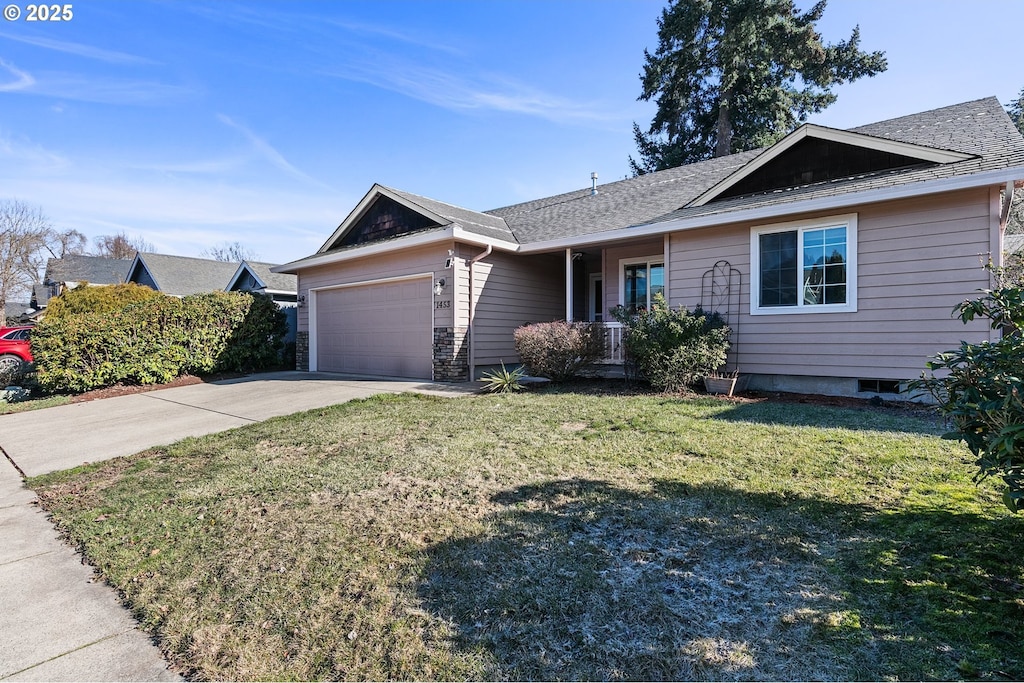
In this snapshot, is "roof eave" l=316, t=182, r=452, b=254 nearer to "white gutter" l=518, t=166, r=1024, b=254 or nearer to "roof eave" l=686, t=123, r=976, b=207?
"white gutter" l=518, t=166, r=1024, b=254

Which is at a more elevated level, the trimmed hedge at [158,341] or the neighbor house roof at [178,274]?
the neighbor house roof at [178,274]

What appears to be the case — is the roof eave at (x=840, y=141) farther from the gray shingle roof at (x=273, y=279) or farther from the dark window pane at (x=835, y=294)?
the gray shingle roof at (x=273, y=279)

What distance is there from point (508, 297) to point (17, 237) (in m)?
33.4

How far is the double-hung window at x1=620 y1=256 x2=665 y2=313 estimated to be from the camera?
35.1 feet

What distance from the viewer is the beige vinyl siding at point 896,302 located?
6.62 meters

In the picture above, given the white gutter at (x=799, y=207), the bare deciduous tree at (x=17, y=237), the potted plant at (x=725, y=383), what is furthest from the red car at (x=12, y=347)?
the bare deciduous tree at (x=17, y=237)

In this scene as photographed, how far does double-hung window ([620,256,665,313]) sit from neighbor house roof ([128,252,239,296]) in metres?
20.2

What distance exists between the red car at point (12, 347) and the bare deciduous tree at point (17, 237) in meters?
20.6

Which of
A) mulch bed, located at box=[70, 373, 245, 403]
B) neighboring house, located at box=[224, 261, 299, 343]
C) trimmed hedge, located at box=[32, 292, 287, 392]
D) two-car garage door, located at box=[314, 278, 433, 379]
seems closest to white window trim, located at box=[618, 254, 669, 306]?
two-car garage door, located at box=[314, 278, 433, 379]

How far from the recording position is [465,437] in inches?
202

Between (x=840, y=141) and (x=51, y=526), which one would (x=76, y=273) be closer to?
(x=51, y=526)

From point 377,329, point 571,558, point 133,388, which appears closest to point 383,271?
point 377,329

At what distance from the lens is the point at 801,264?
787 cm

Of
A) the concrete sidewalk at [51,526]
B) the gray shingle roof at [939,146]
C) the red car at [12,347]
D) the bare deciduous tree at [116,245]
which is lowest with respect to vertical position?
the concrete sidewalk at [51,526]
